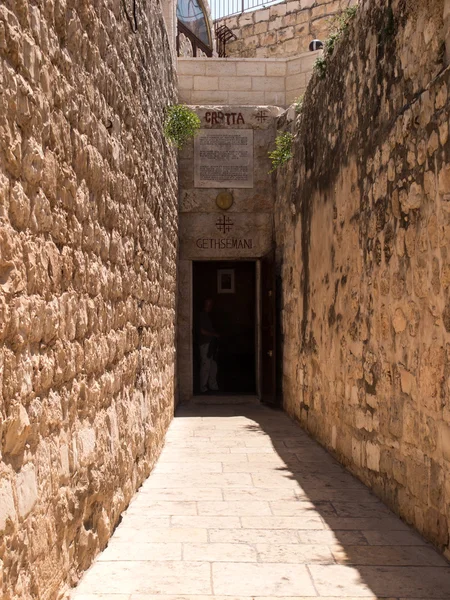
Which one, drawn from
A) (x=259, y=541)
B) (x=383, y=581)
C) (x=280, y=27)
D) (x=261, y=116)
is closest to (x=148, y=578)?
(x=259, y=541)

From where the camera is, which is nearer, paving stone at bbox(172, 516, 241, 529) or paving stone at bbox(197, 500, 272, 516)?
paving stone at bbox(172, 516, 241, 529)

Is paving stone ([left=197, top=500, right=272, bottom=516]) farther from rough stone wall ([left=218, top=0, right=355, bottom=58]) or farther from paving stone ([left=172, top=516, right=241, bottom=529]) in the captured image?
rough stone wall ([left=218, top=0, right=355, bottom=58])

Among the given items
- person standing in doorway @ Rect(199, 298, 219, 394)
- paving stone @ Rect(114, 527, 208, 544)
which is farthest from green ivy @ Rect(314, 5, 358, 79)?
person standing in doorway @ Rect(199, 298, 219, 394)

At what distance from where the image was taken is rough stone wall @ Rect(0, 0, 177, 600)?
196 centimetres

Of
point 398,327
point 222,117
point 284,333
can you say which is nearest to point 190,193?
point 222,117

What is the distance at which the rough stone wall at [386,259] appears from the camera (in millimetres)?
3354

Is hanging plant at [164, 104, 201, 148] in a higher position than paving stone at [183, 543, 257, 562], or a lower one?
higher

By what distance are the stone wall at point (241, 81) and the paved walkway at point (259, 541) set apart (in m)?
6.08

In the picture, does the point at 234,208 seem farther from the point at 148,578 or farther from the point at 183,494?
the point at 148,578

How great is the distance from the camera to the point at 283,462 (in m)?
5.49

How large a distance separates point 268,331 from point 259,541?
546cm

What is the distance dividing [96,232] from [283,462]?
303 centimetres

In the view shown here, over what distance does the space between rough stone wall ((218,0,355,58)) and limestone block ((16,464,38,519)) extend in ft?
48.9

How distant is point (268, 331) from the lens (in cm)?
890
